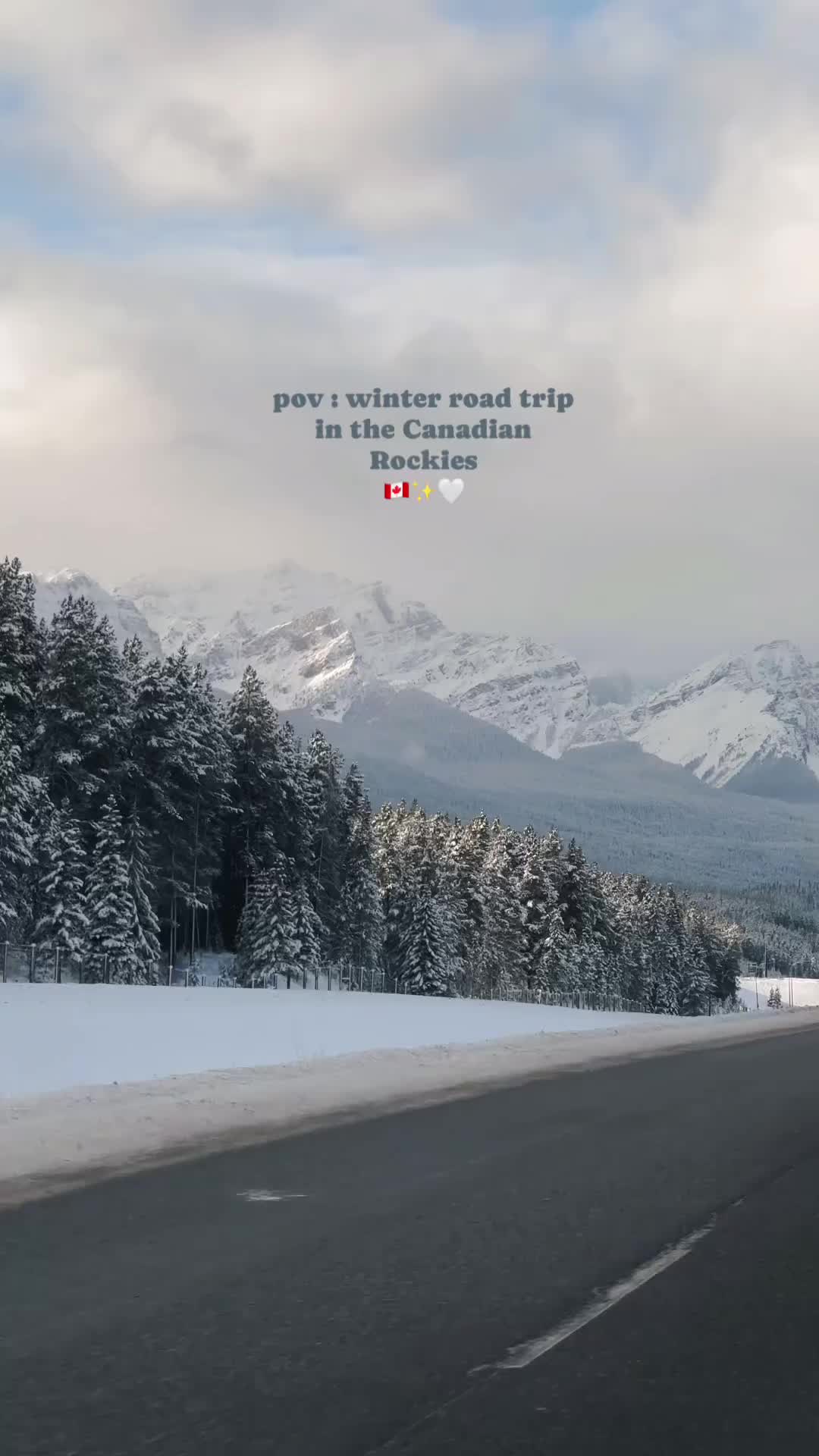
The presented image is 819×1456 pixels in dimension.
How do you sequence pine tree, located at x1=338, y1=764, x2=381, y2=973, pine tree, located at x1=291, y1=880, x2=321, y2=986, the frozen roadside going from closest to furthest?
the frozen roadside < pine tree, located at x1=291, y1=880, x2=321, y2=986 < pine tree, located at x1=338, y1=764, x2=381, y2=973

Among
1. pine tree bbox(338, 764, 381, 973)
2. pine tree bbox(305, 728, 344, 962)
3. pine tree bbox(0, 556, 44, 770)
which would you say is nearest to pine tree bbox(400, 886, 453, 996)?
pine tree bbox(338, 764, 381, 973)

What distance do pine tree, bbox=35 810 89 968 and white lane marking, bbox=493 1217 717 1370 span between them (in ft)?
159

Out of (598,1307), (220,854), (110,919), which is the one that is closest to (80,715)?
(110,919)

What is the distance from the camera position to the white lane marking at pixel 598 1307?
584cm

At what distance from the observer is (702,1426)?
5.04m

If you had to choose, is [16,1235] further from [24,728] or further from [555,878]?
[555,878]

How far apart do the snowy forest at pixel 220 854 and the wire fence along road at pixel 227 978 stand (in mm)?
313

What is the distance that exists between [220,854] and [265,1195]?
70.5 metres

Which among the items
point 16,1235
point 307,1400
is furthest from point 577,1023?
point 307,1400

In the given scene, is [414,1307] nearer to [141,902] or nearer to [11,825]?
[11,825]

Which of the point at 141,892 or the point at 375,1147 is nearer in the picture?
the point at 375,1147

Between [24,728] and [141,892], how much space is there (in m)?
7.90

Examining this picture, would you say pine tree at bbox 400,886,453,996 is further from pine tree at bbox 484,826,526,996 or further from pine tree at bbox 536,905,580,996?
pine tree at bbox 536,905,580,996

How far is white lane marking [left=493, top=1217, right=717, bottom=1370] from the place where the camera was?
5.84 metres
